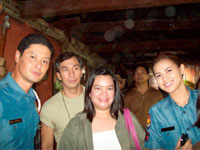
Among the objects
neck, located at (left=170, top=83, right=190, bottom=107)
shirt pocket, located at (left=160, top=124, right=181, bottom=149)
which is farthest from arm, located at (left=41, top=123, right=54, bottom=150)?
neck, located at (left=170, top=83, right=190, bottom=107)

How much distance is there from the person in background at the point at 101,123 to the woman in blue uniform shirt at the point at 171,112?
0.70ft

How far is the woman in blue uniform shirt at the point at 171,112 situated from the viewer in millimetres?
1906

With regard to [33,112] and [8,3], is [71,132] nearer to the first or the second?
[33,112]

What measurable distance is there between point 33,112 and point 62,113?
15.4 inches

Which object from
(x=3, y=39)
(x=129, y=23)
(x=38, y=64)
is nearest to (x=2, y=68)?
(x=3, y=39)

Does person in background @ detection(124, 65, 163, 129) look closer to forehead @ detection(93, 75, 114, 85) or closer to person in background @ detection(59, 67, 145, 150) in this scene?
person in background @ detection(59, 67, 145, 150)

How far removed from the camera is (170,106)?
2.01 metres

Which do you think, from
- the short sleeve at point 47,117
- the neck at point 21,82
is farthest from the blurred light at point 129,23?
the neck at point 21,82

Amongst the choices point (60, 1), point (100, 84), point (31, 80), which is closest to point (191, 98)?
point (100, 84)

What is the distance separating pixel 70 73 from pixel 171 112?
149 centimetres

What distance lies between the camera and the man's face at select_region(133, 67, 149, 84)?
403cm

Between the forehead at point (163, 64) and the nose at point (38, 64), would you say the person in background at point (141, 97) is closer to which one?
the forehead at point (163, 64)

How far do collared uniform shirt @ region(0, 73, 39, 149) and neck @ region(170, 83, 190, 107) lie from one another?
5.99 ft

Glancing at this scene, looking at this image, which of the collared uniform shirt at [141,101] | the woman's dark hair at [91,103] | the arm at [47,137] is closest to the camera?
the woman's dark hair at [91,103]
